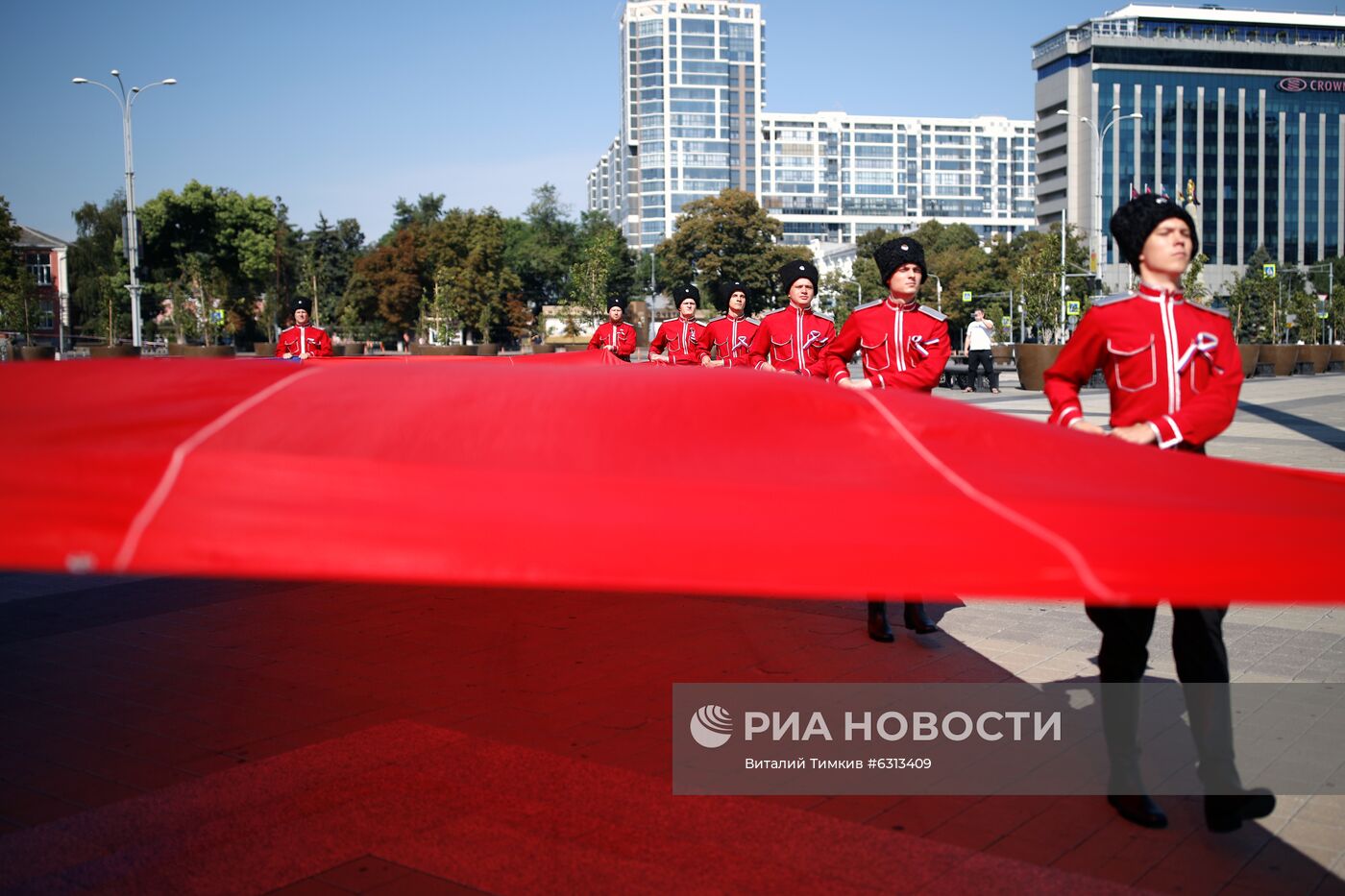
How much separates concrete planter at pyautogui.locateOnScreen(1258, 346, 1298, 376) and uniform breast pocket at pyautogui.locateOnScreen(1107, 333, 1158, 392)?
46877mm

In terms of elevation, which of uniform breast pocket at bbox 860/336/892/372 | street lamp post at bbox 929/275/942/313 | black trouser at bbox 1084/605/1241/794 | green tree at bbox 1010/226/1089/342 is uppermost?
street lamp post at bbox 929/275/942/313

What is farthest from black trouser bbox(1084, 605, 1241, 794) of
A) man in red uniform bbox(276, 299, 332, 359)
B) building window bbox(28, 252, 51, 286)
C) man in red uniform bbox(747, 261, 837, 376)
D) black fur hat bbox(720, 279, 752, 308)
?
building window bbox(28, 252, 51, 286)

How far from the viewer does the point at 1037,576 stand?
2773 millimetres

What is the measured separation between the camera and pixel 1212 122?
146 meters

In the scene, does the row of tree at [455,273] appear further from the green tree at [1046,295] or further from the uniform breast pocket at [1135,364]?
the uniform breast pocket at [1135,364]

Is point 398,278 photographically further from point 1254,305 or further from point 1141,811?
point 1141,811

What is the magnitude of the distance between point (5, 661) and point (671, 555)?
5.88 metres

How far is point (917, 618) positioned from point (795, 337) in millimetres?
3178

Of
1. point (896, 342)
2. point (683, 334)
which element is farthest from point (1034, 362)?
point (896, 342)

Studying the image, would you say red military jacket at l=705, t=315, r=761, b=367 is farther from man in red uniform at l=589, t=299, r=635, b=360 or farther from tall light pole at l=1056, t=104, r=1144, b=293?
tall light pole at l=1056, t=104, r=1144, b=293

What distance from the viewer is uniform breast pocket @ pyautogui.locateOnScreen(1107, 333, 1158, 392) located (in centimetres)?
450

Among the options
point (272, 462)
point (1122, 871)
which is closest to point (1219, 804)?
point (1122, 871)

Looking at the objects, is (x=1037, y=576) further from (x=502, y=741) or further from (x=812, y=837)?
(x=502, y=741)

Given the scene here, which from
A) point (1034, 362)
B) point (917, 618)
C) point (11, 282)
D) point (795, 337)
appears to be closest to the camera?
point (917, 618)
